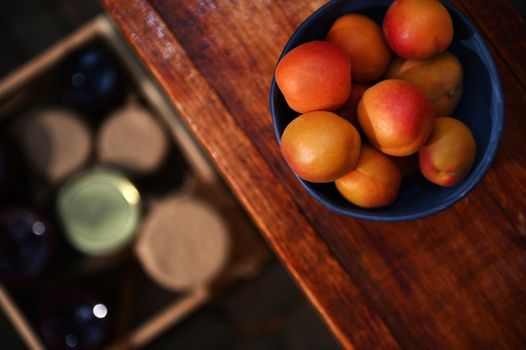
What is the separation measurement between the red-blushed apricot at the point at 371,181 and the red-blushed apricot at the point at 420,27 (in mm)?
115

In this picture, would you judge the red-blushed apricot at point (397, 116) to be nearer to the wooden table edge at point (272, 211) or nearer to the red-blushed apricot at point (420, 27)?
the red-blushed apricot at point (420, 27)

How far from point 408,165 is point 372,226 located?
0.09m

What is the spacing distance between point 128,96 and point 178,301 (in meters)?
0.50

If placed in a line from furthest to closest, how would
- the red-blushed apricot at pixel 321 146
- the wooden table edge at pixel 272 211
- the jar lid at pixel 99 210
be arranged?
1. the jar lid at pixel 99 210
2. the wooden table edge at pixel 272 211
3. the red-blushed apricot at pixel 321 146

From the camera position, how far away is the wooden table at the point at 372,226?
0.62 meters

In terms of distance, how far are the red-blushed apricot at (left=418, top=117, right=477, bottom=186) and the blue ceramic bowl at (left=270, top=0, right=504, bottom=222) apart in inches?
0.4

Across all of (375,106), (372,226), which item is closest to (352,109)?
(375,106)

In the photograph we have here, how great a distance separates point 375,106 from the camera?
52cm

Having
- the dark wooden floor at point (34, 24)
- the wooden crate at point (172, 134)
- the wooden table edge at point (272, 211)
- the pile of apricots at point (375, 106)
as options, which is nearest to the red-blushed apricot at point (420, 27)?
the pile of apricots at point (375, 106)

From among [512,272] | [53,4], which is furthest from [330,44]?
[53,4]

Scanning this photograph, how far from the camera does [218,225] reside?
3.61ft

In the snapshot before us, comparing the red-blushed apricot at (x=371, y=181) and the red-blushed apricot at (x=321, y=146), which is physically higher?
the red-blushed apricot at (x=321, y=146)

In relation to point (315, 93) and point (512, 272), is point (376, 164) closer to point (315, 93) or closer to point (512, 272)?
A: point (315, 93)

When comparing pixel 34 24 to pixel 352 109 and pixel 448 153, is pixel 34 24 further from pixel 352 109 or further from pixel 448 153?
pixel 448 153
